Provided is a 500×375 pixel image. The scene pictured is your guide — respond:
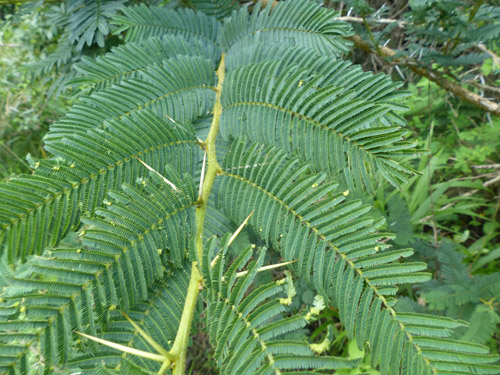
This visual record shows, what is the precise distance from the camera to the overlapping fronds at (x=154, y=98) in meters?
1.03

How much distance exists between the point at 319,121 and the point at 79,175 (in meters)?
0.60

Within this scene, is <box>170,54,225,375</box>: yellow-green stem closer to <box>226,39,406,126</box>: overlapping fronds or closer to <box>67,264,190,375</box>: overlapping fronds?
<box>67,264,190,375</box>: overlapping fronds

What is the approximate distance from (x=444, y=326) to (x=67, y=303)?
2.12 ft

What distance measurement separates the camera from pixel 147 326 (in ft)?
2.31

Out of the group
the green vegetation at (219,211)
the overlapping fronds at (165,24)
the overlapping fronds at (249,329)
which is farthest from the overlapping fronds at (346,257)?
the overlapping fronds at (165,24)

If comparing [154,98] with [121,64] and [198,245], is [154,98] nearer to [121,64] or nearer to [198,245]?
[121,64]

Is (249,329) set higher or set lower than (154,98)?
lower

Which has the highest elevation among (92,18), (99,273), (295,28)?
(92,18)

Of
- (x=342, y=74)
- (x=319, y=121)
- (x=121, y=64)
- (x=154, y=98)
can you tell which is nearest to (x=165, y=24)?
(x=121, y=64)

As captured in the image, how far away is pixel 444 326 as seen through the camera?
609mm

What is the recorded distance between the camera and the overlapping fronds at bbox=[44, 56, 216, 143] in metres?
1.03

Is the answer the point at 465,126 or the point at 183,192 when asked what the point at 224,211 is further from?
the point at 465,126

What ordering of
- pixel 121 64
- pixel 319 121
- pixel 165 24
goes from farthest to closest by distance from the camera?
pixel 165 24, pixel 121 64, pixel 319 121

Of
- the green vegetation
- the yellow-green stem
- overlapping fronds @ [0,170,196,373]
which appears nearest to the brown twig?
the green vegetation
